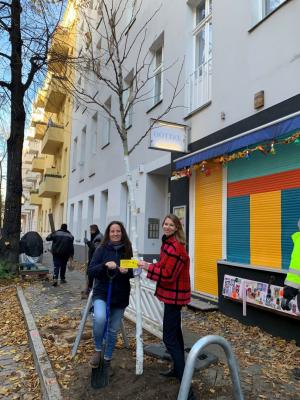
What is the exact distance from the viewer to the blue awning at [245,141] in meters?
5.70

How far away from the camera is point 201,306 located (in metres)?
7.75

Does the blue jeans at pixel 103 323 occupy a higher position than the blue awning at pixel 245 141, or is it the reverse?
the blue awning at pixel 245 141

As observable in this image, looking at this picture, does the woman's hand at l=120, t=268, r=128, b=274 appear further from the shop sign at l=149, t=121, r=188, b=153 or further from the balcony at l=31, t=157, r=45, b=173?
the balcony at l=31, t=157, r=45, b=173

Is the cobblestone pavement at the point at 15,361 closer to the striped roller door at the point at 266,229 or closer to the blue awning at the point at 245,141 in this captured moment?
the striped roller door at the point at 266,229

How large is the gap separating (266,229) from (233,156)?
140cm

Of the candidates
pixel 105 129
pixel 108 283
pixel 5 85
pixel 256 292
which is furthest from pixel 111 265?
pixel 105 129

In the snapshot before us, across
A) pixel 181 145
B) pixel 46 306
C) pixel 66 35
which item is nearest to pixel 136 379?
pixel 46 306

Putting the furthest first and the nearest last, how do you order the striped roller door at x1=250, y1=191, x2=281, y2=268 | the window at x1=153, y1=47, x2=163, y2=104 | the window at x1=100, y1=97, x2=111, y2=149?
1. the window at x1=100, y1=97, x2=111, y2=149
2. the window at x1=153, y1=47, x2=163, y2=104
3. the striped roller door at x1=250, y1=191, x2=281, y2=268

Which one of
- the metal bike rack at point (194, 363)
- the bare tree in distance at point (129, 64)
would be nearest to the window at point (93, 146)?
the bare tree in distance at point (129, 64)

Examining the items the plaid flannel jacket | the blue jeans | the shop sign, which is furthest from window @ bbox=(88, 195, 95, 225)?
the plaid flannel jacket

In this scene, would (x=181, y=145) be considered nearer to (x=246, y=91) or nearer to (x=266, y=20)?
(x=246, y=91)

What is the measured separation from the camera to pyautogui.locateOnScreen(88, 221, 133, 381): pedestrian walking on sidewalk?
414cm

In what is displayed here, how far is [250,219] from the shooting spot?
7.28 metres

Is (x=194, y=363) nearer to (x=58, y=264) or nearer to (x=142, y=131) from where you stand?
(x=58, y=264)
